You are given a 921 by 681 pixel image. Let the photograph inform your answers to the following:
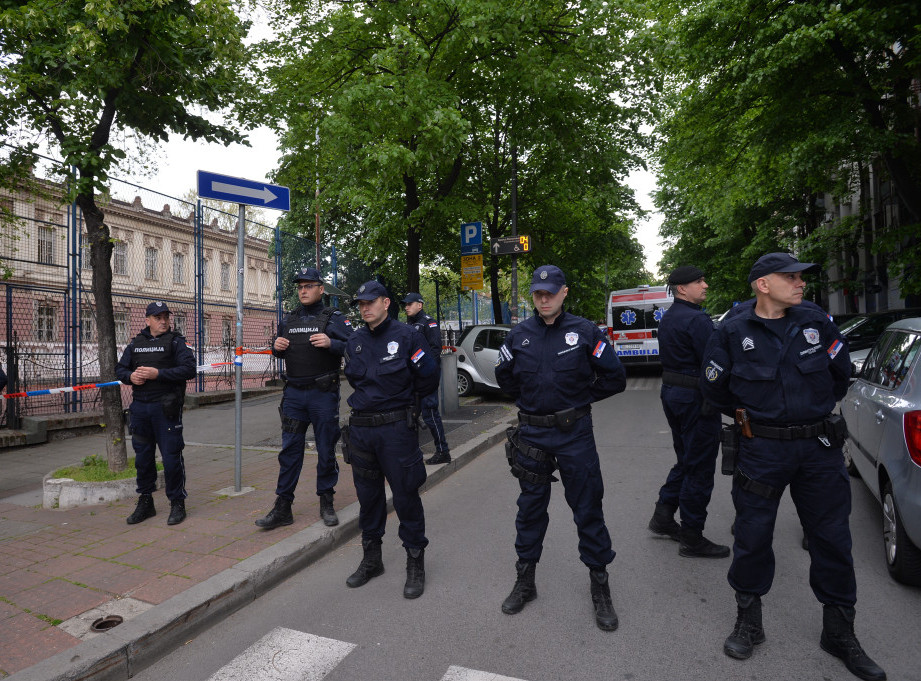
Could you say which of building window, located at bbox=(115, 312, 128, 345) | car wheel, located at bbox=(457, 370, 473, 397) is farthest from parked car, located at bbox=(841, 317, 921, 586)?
building window, located at bbox=(115, 312, 128, 345)

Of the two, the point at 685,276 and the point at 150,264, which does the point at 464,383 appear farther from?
the point at 685,276

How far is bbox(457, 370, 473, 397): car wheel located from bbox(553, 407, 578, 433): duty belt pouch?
9050mm

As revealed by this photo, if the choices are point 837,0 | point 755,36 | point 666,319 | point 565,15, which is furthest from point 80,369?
point 837,0

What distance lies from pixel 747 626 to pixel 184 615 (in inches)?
115

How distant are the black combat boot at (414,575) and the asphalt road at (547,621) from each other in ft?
0.21

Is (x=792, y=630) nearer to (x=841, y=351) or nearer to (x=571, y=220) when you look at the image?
(x=841, y=351)

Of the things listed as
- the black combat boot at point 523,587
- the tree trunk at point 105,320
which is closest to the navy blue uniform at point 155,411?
the tree trunk at point 105,320

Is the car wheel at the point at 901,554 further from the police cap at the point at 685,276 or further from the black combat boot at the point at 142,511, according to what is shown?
the black combat boot at the point at 142,511

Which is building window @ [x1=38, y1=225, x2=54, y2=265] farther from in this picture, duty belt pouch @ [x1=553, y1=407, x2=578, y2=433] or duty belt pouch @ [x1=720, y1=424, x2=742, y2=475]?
duty belt pouch @ [x1=720, y1=424, x2=742, y2=475]

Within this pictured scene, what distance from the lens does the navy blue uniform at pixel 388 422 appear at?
374 cm

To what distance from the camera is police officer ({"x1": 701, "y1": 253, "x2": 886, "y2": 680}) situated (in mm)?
2775

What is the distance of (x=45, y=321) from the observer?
29.7ft

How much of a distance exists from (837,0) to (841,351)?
10.2 m

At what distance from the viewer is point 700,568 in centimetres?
387
